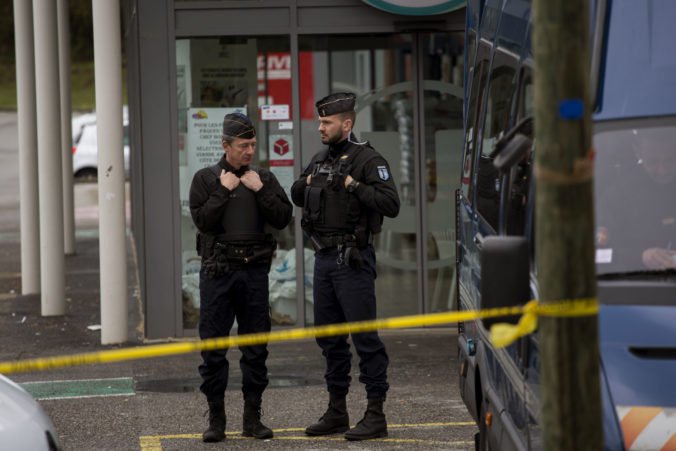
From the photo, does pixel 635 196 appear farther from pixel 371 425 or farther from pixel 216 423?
pixel 216 423

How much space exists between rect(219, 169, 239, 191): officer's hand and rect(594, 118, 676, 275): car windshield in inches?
130

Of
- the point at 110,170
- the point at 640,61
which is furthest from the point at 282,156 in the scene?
the point at 640,61

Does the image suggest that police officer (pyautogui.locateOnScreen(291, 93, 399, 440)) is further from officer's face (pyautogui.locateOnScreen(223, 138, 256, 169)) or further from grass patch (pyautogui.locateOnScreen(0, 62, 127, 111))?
grass patch (pyautogui.locateOnScreen(0, 62, 127, 111))

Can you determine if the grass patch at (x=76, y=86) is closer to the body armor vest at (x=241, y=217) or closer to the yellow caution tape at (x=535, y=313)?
the body armor vest at (x=241, y=217)

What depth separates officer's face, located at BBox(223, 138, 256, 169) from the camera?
307 inches

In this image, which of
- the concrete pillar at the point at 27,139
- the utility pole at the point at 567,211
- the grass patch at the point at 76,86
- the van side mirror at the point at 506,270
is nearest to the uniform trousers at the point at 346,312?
the van side mirror at the point at 506,270

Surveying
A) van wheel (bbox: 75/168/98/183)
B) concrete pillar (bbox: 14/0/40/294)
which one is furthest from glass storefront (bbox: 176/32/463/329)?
van wheel (bbox: 75/168/98/183)

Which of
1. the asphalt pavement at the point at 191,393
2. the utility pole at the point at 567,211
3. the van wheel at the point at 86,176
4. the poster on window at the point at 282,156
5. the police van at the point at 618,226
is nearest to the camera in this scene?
the utility pole at the point at 567,211

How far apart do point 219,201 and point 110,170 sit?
359 cm

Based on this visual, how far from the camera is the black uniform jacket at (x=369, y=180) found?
763cm

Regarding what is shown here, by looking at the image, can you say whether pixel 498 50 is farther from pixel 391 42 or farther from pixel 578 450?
pixel 391 42

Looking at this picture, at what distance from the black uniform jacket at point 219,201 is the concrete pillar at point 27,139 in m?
7.53

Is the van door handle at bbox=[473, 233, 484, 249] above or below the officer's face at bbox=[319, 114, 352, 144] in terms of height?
below

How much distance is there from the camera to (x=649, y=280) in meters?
4.49
